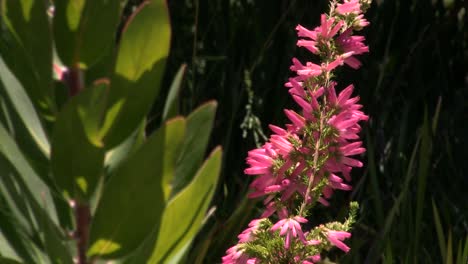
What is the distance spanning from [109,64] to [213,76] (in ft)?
5.83

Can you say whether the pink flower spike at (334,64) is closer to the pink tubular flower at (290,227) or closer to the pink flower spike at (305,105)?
the pink flower spike at (305,105)

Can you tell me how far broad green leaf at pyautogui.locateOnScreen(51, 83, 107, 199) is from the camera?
64cm

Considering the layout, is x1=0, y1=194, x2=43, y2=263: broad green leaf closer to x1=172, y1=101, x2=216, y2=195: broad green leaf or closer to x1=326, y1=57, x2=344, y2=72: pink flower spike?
x1=172, y1=101, x2=216, y2=195: broad green leaf

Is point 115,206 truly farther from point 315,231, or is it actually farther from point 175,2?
point 175,2

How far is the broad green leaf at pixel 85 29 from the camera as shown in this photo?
26.0 inches

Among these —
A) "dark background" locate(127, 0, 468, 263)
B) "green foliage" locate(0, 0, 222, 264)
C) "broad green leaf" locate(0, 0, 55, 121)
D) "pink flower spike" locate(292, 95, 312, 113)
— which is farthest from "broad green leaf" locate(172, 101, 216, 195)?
"dark background" locate(127, 0, 468, 263)

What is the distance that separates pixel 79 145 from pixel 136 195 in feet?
0.18

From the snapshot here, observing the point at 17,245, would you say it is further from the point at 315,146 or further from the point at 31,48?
the point at 315,146

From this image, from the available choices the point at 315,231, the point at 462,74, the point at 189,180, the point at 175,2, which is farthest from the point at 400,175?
the point at 189,180

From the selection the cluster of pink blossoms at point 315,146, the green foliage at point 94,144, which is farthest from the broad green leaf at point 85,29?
the cluster of pink blossoms at point 315,146

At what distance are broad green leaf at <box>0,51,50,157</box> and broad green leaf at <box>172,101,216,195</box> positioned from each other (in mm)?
106

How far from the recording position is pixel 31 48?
2.20ft

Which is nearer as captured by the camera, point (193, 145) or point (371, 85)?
point (193, 145)

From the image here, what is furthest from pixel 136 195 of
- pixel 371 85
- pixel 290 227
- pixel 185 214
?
pixel 371 85
